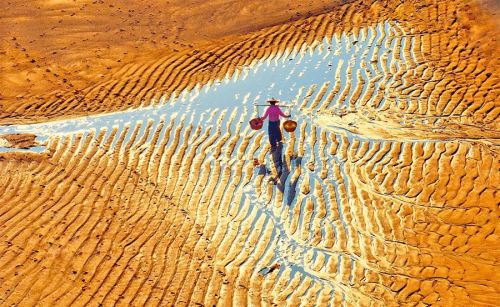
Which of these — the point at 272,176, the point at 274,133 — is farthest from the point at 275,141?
the point at 272,176

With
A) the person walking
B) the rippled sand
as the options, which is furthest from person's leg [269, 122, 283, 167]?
the rippled sand

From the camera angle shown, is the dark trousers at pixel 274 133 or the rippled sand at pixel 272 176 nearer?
the rippled sand at pixel 272 176

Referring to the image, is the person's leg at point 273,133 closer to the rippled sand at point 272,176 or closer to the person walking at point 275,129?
the person walking at point 275,129

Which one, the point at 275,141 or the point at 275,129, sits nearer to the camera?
the point at 275,129

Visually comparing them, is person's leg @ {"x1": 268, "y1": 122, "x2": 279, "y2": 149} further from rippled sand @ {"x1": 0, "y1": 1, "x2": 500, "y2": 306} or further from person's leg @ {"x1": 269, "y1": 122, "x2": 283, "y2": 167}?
rippled sand @ {"x1": 0, "y1": 1, "x2": 500, "y2": 306}

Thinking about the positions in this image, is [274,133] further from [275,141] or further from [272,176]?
[272,176]

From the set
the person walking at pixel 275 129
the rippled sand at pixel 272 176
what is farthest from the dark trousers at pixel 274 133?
the rippled sand at pixel 272 176
